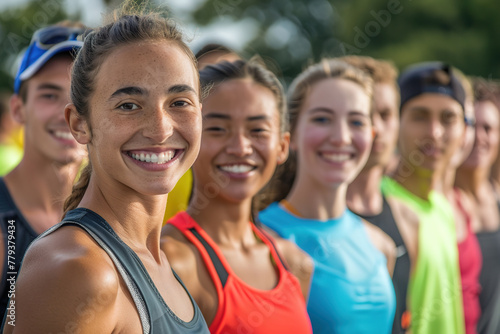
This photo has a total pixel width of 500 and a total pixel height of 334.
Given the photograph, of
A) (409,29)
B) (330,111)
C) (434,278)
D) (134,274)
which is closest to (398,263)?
(434,278)

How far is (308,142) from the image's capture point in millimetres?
3529

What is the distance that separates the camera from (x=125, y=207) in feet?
6.23

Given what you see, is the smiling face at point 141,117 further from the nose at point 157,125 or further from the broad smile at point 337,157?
the broad smile at point 337,157

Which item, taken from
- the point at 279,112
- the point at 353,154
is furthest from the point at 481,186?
the point at 279,112

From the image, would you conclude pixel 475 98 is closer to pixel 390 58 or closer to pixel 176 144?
pixel 176 144

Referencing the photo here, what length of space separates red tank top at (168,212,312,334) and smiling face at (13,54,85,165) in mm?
778

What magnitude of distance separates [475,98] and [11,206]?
4660mm

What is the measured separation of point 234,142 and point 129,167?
98cm

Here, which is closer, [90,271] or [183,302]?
[90,271]

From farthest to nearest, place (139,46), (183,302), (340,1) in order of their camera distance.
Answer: (340,1)
(183,302)
(139,46)

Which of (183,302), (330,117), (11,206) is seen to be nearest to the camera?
(183,302)

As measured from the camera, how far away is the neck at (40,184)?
9.34 ft

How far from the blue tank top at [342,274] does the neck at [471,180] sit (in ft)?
9.03

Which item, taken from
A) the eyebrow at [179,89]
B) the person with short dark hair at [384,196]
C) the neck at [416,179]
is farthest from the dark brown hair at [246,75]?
the neck at [416,179]
